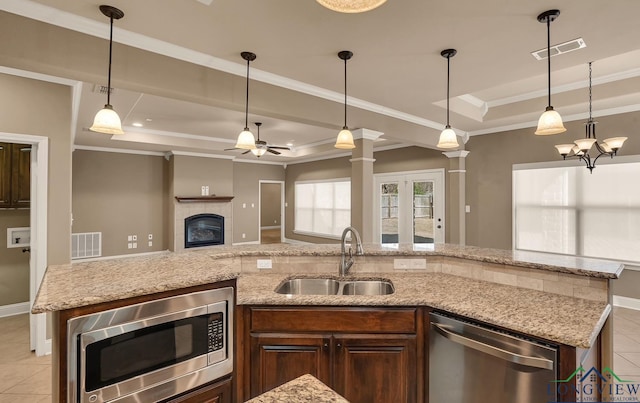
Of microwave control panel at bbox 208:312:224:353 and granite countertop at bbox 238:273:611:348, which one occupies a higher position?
granite countertop at bbox 238:273:611:348

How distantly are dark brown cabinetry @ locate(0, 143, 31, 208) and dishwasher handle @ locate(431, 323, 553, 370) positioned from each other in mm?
4935

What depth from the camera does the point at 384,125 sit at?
4.58 m

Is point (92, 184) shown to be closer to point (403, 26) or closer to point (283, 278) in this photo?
point (283, 278)

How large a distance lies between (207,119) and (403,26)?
4.06m

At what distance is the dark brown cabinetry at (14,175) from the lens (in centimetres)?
388

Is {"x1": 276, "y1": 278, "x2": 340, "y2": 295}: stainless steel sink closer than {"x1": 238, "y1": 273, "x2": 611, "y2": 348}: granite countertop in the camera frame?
No

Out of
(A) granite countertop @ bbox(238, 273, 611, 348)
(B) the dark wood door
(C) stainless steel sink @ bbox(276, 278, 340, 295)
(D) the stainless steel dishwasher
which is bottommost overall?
(B) the dark wood door

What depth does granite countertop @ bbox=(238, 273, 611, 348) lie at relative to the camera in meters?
1.46

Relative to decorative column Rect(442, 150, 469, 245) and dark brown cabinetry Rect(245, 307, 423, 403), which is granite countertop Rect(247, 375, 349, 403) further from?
decorative column Rect(442, 150, 469, 245)

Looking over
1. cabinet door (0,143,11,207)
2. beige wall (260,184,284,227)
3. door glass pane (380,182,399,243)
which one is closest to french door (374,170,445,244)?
door glass pane (380,182,399,243)

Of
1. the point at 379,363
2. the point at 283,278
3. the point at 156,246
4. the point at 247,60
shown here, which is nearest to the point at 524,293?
the point at 379,363

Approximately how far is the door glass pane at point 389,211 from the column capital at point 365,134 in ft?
9.37

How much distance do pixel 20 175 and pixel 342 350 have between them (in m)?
4.57

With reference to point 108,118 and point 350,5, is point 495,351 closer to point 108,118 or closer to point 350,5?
point 350,5
